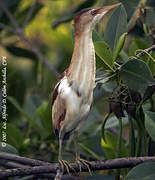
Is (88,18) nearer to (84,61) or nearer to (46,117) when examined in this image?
(84,61)

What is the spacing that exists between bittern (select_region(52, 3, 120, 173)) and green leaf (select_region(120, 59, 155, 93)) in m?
0.09

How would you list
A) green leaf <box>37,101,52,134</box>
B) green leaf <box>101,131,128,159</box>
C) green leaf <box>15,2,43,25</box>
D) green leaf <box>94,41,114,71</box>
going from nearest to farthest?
green leaf <box>94,41,114,71</box>, green leaf <box>101,131,128,159</box>, green leaf <box>37,101,52,134</box>, green leaf <box>15,2,43,25</box>

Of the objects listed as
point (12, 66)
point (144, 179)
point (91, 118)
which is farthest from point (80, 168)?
point (12, 66)

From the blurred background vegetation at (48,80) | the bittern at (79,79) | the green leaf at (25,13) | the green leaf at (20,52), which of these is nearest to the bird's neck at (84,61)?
the bittern at (79,79)

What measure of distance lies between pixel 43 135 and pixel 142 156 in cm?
45

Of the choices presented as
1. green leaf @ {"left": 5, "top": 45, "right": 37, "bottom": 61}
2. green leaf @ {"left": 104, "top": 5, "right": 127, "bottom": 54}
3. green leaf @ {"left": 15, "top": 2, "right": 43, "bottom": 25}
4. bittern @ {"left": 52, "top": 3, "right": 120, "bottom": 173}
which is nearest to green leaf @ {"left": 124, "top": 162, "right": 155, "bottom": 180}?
bittern @ {"left": 52, "top": 3, "right": 120, "bottom": 173}

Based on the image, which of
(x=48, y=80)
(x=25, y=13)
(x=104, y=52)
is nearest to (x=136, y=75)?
(x=104, y=52)

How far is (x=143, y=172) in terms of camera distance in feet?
2.66

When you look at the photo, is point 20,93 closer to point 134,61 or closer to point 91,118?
point 91,118

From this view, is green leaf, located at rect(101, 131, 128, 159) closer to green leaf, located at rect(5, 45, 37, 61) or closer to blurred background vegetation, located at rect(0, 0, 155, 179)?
blurred background vegetation, located at rect(0, 0, 155, 179)

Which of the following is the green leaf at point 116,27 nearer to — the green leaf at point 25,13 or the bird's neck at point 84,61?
the bird's neck at point 84,61

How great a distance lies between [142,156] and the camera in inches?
35.3

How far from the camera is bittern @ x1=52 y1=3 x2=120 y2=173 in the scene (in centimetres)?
71

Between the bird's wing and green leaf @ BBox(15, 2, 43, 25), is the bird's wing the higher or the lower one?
the lower one
